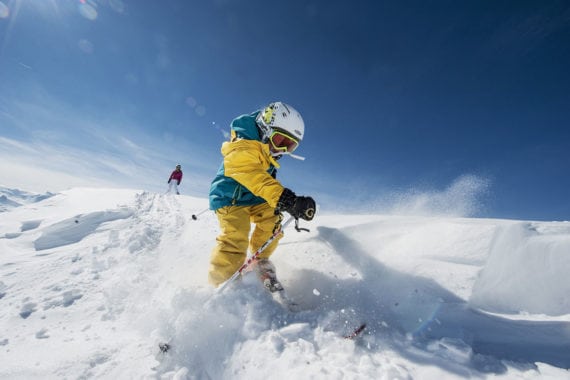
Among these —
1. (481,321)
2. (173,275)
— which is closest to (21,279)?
(173,275)

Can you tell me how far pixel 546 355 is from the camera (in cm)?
184

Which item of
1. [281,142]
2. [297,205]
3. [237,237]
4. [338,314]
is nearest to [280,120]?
[281,142]

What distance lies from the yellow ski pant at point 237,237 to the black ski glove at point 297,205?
86 cm

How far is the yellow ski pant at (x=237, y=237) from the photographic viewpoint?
3.21 metres

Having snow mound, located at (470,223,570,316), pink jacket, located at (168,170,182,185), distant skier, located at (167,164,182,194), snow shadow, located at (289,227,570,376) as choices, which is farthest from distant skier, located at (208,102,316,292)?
pink jacket, located at (168,170,182,185)

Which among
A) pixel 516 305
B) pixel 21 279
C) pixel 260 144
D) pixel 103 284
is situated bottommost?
pixel 21 279

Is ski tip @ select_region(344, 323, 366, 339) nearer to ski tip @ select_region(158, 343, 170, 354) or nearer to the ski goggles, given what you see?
ski tip @ select_region(158, 343, 170, 354)

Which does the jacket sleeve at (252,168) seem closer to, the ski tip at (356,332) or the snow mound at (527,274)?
the ski tip at (356,332)

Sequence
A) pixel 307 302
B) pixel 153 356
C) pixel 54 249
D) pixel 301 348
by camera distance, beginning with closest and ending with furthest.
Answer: pixel 301 348 → pixel 153 356 → pixel 307 302 → pixel 54 249

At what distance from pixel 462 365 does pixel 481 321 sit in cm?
66

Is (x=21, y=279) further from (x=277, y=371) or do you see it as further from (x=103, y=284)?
(x=277, y=371)

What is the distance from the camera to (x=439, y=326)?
85.8 inches

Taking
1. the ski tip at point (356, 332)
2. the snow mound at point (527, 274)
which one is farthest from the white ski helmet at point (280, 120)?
the snow mound at point (527, 274)

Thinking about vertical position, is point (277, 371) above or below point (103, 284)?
above
